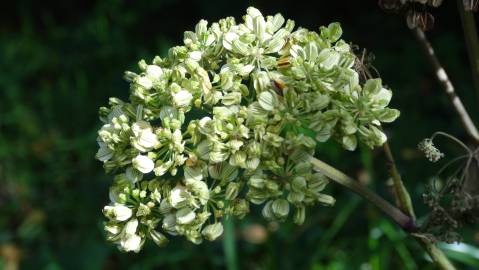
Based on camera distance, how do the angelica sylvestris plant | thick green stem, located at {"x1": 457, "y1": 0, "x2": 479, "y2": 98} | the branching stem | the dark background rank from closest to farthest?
1. the angelica sylvestris plant
2. thick green stem, located at {"x1": 457, "y1": 0, "x2": 479, "y2": 98}
3. the branching stem
4. the dark background

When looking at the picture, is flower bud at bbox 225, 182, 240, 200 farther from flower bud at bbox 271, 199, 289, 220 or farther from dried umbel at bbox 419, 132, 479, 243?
dried umbel at bbox 419, 132, 479, 243

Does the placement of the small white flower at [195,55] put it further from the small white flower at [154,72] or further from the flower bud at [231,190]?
the flower bud at [231,190]

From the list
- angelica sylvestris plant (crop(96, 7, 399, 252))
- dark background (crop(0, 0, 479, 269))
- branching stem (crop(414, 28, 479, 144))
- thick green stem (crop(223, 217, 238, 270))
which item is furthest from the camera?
dark background (crop(0, 0, 479, 269))

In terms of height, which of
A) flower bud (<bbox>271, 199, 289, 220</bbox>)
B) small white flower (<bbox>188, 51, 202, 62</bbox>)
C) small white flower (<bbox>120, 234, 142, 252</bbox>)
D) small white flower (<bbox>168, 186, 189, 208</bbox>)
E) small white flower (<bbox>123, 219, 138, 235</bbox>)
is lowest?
small white flower (<bbox>120, 234, 142, 252</bbox>)

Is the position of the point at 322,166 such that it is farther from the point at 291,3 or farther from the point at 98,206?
the point at 291,3

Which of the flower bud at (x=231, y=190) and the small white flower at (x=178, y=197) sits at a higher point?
the flower bud at (x=231, y=190)

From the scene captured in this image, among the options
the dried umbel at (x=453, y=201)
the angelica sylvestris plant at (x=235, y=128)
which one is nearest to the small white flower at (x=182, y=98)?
the angelica sylvestris plant at (x=235, y=128)

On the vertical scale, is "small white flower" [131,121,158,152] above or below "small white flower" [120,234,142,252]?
above

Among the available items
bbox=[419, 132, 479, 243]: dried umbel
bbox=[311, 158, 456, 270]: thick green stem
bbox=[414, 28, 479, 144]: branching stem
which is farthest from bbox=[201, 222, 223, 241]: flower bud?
bbox=[414, 28, 479, 144]: branching stem
